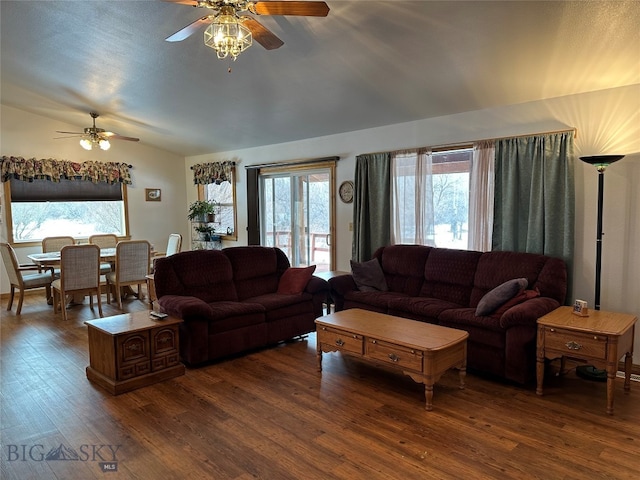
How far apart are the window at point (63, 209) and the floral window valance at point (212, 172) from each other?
133cm

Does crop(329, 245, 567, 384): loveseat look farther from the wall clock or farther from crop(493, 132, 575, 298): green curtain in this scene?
the wall clock

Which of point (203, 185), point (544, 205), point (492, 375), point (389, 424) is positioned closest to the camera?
point (389, 424)

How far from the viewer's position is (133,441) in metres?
2.60

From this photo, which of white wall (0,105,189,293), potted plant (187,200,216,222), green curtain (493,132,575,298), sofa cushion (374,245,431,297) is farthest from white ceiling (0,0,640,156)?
potted plant (187,200,216,222)

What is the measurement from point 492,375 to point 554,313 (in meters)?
0.72

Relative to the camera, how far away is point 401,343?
3.06 metres

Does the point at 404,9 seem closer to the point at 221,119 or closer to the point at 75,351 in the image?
the point at 221,119

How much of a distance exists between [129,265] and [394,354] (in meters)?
4.28

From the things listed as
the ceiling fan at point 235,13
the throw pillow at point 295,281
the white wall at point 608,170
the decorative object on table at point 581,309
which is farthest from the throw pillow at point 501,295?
the ceiling fan at point 235,13

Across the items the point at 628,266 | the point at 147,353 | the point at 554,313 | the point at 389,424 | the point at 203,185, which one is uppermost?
the point at 203,185

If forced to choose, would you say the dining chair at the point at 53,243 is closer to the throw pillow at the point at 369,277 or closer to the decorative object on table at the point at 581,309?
the throw pillow at the point at 369,277

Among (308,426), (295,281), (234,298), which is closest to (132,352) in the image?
(234,298)

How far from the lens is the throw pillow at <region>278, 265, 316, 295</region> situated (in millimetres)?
4605

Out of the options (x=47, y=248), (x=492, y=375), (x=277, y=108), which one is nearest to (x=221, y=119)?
(x=277, y=108)
